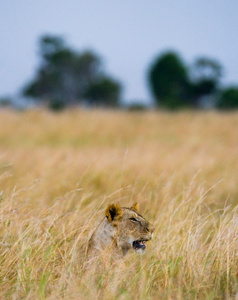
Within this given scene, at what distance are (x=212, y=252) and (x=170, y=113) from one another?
44.9ft

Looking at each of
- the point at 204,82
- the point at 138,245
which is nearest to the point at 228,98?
the point at 204,82

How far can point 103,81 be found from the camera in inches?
1689

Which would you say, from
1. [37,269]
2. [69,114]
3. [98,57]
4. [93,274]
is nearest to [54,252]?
[37,269]

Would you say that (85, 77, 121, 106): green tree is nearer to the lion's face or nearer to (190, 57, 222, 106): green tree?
(190, 57, 222, 106): green tree

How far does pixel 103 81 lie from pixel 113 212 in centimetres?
4036

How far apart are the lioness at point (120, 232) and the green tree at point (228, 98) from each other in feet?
104

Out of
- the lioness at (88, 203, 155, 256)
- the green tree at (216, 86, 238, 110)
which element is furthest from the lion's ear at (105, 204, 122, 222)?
the green tree at (216, 86, 238, 110)

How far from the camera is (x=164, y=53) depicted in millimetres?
41938

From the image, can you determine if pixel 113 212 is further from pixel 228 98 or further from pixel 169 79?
pixel 169 79

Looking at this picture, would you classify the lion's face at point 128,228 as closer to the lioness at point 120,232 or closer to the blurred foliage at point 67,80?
the lioness at point 120,232

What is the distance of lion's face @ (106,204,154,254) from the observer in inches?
122

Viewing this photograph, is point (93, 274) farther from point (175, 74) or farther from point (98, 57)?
point (98, 57)

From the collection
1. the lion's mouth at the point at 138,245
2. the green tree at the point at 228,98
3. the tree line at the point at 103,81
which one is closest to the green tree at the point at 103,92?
the tree line at the point at 103,81

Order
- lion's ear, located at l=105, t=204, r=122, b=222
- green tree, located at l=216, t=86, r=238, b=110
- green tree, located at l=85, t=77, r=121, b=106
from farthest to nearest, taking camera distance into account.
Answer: green tree, located at l=85, t=77, r=121, b=106 < green tree, located at l=216, t=86, r=238, b=110 < lion's ear, located at l=105, t=204, r=122, b=222
